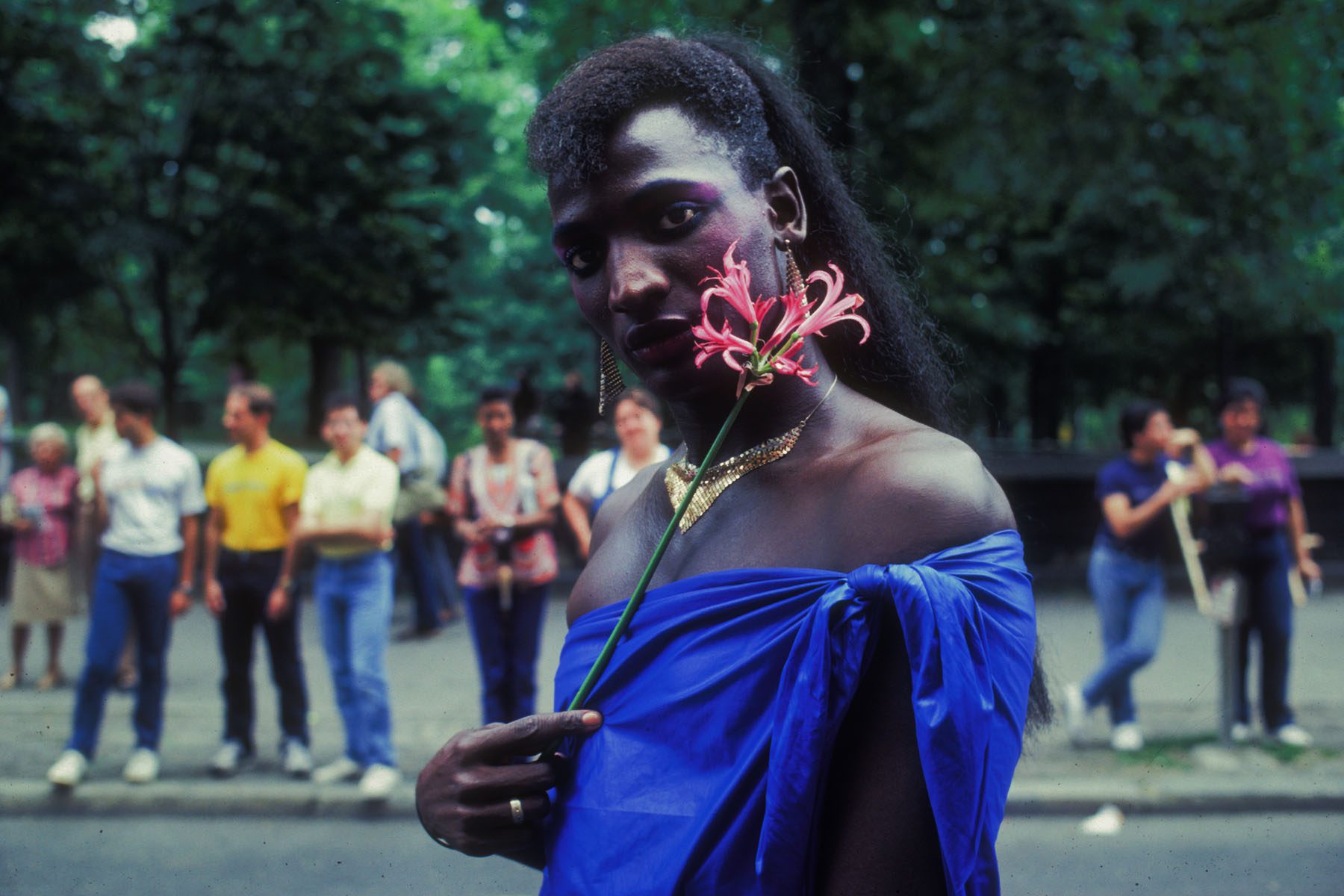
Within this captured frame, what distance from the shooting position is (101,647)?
642cm

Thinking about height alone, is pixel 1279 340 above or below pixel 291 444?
above

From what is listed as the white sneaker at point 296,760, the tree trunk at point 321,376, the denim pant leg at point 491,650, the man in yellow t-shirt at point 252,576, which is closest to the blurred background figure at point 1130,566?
the denim pant leg at point 491,650

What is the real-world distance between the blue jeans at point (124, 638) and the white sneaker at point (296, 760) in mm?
709

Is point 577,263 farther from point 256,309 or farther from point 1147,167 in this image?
point 256,309

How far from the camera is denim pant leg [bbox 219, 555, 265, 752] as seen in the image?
6.69m

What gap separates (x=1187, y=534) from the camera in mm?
7043

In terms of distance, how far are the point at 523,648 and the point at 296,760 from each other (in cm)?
136

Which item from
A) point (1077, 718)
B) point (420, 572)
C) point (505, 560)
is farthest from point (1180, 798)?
point (420, 572)

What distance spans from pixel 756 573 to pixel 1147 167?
10.7 m

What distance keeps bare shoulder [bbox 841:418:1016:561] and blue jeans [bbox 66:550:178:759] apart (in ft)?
19.9

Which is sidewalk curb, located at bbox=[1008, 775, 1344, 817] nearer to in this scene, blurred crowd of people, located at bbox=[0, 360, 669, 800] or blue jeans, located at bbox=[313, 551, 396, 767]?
blurred crowd of people, located at bbox=[0, 360, 669, 800]

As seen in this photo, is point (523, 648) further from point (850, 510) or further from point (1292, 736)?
point (850, 510)

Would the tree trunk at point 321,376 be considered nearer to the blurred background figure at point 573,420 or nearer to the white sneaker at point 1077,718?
the blurred background figure at point 573,420

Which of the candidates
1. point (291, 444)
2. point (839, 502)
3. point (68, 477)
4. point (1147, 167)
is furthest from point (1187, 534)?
point (291, 444)
